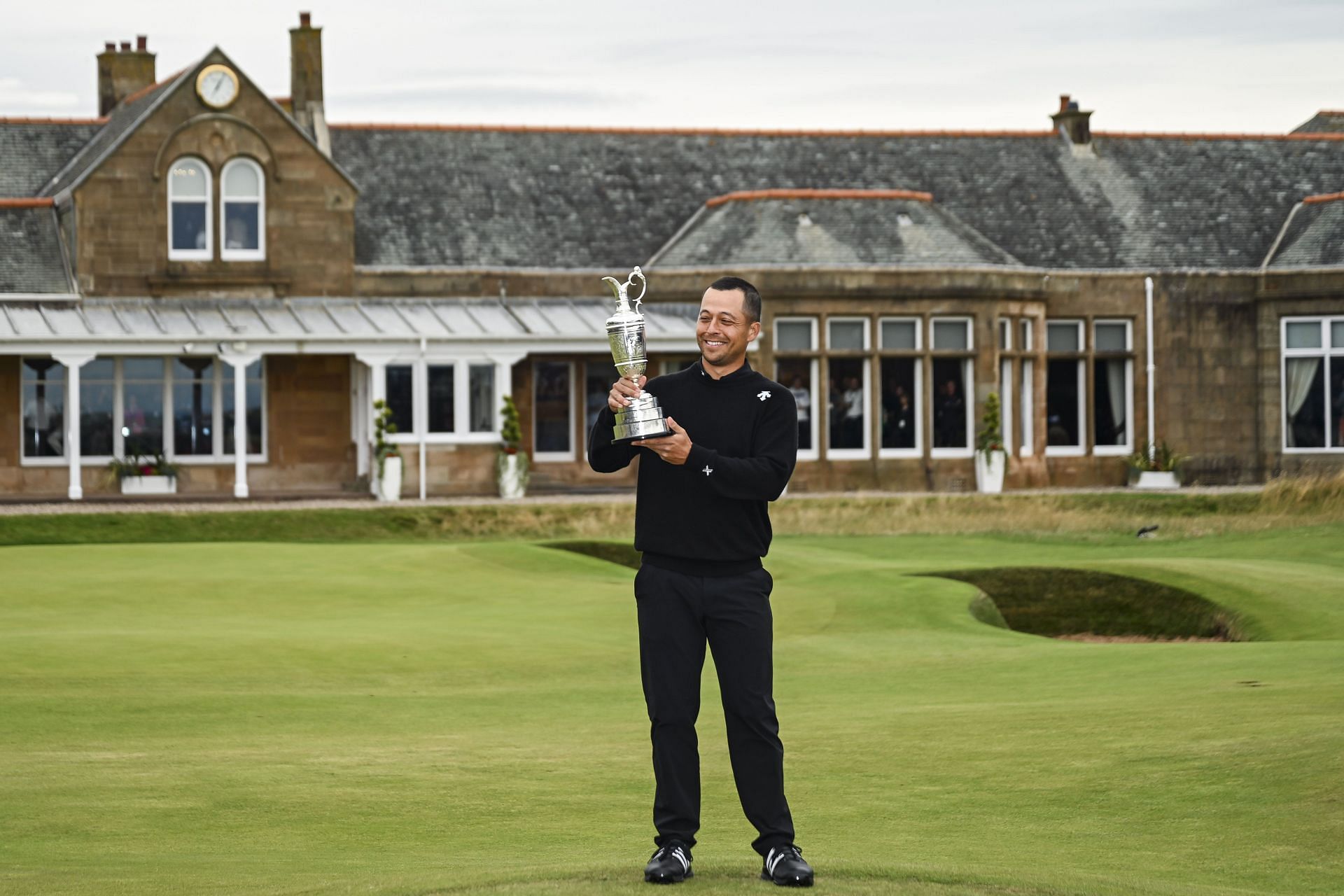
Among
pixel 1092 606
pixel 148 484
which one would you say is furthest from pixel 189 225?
pixel 1092 606

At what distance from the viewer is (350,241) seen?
2997 centimetres

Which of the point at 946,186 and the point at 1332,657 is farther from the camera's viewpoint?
the point at 946,186

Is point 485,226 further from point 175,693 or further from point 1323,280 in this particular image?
point 175,693

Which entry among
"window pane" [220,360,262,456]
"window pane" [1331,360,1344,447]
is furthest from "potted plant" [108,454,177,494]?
"window pane" [1331,360,1344,447]

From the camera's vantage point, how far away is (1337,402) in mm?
31031

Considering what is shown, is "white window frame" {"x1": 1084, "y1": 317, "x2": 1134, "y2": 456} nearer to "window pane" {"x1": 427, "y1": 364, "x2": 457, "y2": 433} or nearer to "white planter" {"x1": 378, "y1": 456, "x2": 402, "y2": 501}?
"window pane" {"x1": 427, "y1": 364, "x2": 457, "y2": 433}

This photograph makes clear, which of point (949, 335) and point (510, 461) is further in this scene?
point (949, 335)

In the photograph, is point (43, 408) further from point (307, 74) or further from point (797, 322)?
point (797, 322)

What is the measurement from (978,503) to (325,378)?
10120mm

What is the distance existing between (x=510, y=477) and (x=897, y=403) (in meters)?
6.12

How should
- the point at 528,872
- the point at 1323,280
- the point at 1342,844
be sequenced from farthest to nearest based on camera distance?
the point at 1323,280
the point at 1342,844
the point at 528,872

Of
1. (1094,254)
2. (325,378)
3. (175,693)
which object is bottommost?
(175,693)

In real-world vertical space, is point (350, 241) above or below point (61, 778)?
above

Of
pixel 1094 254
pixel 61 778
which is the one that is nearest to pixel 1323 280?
pixel 1094 254
